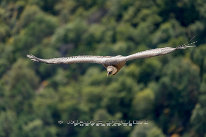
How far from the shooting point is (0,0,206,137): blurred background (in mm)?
87188

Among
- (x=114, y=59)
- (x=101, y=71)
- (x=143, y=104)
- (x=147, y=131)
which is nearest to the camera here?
(x=114, y=59)

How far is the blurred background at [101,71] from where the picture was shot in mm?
87188

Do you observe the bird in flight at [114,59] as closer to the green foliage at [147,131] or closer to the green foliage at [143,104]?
the green foliage at [147,131]

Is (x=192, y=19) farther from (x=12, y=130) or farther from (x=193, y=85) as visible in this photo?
(x=12, y=130)

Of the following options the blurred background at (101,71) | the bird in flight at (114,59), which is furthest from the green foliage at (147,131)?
the bird in flight at (114,59)

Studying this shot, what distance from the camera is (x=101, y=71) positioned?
3804 inches

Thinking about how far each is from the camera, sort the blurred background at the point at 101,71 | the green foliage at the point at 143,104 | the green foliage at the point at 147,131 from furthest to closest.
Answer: the green foliage at the point at 143,104
the blurred background at the point at 101,71
the green foliage at the point at 147,131

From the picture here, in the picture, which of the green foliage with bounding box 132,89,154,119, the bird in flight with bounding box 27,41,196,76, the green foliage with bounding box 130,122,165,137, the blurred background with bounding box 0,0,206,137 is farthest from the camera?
the green foliage with bounding box 132,89,154,119

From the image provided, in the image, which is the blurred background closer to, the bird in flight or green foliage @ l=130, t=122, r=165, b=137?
green foliage @ l=130, t=122, r=165, b=137

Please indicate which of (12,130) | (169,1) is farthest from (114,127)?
(169,1)

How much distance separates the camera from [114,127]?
276ft

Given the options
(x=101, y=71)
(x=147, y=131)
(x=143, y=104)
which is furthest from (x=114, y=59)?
(x=101, y=71)

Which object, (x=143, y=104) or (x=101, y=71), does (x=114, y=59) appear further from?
(x=101, y=71)

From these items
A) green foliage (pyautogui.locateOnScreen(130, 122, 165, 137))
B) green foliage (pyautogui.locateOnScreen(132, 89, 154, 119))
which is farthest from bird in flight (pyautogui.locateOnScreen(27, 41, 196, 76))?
green foliage (pyautogui.locateOnScreen(132, 89, 154, 119))
